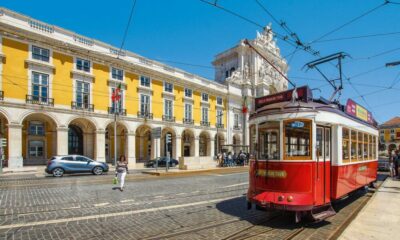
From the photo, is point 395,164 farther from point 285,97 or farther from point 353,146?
point 285,97

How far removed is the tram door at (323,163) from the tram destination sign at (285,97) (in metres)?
0.91

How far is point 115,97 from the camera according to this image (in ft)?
87.8

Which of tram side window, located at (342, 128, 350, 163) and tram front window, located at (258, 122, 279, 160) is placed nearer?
tram front window, located at (258, 122, 279, 160)

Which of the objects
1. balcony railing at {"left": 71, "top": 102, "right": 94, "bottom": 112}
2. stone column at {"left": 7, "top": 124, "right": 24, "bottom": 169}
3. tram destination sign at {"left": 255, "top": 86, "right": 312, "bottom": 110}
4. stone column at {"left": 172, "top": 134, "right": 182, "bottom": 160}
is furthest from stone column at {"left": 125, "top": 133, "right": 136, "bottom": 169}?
tram destination sign at {"left": 255, "top": 86, "right": 312, "bottom": 110}

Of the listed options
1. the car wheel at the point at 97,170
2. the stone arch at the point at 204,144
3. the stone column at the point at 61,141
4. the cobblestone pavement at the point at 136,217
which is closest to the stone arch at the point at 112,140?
the stone column at the point at 61,141

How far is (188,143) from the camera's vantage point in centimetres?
4419

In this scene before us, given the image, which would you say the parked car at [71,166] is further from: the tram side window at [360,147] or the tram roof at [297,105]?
the tram side window at [360,147]

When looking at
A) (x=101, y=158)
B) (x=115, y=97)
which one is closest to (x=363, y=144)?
(x=115, y=97)

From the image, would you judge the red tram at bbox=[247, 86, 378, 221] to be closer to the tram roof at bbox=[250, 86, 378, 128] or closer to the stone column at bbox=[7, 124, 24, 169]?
the tram roof at bbox=[250, 86, 378, 128]

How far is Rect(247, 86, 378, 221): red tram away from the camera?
643 cm

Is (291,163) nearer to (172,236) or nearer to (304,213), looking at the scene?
(304,213)

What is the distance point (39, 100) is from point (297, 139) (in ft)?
86.3

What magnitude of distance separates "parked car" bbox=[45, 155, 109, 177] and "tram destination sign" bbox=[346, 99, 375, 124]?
60.1 feet

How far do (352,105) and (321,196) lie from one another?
387 centimetres
